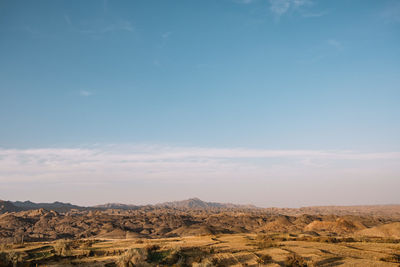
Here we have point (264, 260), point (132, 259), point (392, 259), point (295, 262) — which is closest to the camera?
point (295, 262)

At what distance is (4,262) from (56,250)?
24.1 ft

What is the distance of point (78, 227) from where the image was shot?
76.0m

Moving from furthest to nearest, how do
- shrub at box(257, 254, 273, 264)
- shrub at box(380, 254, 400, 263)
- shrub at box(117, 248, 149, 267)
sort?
shrub at box(117, 248, 149, 267), shrub at box(257, 254, 273, 264), shrub at box(380, 254, 400, 263)

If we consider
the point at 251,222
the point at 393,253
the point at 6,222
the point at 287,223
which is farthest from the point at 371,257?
the point at 6,222

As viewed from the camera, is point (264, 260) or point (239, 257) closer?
point (264, 260)

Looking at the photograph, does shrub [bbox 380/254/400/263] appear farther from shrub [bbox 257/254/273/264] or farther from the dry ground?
shrub [bbox 257/254/273/264]

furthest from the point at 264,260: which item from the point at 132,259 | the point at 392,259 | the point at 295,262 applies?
the point at 132,259

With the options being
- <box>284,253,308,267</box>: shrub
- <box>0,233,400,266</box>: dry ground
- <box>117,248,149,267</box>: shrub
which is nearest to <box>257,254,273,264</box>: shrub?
<box>0,233,400,266</box>: dry ground

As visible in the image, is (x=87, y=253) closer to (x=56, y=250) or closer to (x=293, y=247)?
(x=56, y=250)

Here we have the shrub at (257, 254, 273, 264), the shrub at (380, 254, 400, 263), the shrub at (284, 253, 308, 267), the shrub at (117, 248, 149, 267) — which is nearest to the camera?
the shrub at (284, 253, 308, 267)

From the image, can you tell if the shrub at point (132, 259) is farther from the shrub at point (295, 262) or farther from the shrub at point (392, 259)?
the shrub at point (392, 259)

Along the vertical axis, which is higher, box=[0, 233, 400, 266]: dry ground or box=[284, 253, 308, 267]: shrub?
box=[284, 253, 308, 267]: shrub

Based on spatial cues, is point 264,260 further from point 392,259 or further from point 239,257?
point 392,259

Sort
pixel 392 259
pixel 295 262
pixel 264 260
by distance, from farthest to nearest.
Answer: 1. pixel 264 260
2. pixel 392 259
3. pixel 295 262
